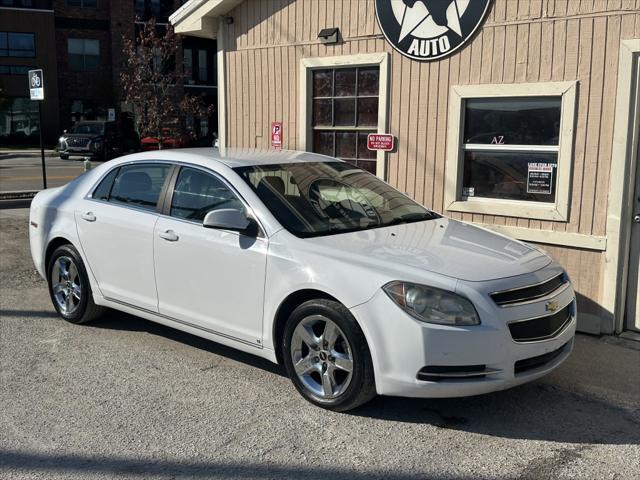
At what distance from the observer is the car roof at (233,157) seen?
17.1 feet

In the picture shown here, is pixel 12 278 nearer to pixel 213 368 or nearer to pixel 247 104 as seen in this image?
pixel 247 104

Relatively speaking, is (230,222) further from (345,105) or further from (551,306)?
(345,105)

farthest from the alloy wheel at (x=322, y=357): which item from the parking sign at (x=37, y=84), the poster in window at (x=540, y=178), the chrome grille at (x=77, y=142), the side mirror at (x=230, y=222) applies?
the chrome grille at (x=77, y=142)

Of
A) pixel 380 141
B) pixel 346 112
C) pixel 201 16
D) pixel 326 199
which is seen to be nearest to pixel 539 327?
pixel 326 199

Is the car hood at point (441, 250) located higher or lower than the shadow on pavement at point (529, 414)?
higher

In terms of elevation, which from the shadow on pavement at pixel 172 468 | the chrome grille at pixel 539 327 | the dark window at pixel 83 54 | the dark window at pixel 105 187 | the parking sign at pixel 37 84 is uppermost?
the dark window at pixel 83 54

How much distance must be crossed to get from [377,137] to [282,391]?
3570 millimetres

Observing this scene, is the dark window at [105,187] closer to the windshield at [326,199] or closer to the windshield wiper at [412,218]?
the windshield at [326,199]

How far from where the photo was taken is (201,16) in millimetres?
8625

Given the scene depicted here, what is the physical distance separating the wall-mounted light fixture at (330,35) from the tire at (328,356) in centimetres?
422

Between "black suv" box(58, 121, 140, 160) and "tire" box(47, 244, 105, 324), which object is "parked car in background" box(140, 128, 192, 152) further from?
"tire" box(47, 244, 105, 324)

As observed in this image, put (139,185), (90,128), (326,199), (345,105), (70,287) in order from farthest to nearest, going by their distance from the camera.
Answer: (90,128)
(345,105)
(70,287)
(139,185)
(326,199)

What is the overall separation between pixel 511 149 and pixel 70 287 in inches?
165

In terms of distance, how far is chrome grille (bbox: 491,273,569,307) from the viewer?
4048 millimetres
